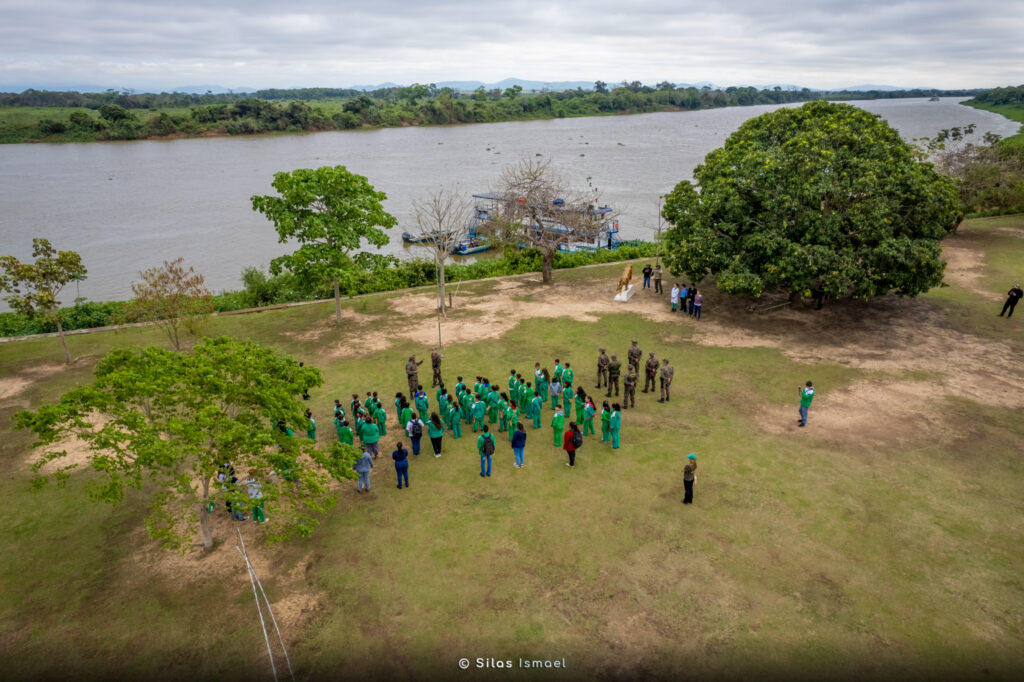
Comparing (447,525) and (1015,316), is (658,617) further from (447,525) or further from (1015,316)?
(1015,316)

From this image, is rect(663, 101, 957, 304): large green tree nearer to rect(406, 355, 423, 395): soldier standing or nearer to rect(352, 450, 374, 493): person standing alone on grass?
rect(406, 355, 423, 395): soldier standing

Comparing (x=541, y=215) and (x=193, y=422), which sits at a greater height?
(x=541, y=215)

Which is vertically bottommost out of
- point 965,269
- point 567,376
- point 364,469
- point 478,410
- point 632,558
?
point 632,558

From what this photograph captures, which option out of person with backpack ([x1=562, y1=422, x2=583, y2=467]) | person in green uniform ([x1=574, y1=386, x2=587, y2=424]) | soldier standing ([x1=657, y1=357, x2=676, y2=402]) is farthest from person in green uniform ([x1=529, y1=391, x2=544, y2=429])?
soldier standing ([x1=657, y1=357, x2=676, y2=402])

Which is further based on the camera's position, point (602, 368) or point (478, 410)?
point (602, 368)

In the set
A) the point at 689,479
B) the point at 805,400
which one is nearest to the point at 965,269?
the point at 805,400

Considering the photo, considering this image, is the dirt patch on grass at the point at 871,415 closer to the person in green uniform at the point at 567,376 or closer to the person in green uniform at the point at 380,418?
the person in green uniform at the point at 567,376

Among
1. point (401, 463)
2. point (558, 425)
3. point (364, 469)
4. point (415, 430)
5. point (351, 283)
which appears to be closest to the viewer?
point (364, 469)

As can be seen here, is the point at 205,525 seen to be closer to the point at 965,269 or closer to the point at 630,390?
the point at 630,390

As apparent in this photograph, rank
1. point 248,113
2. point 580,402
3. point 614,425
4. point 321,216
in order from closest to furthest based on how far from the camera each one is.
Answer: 1. point 614,425
2. point 580,402
3. point 321,216
4. point 248,113
